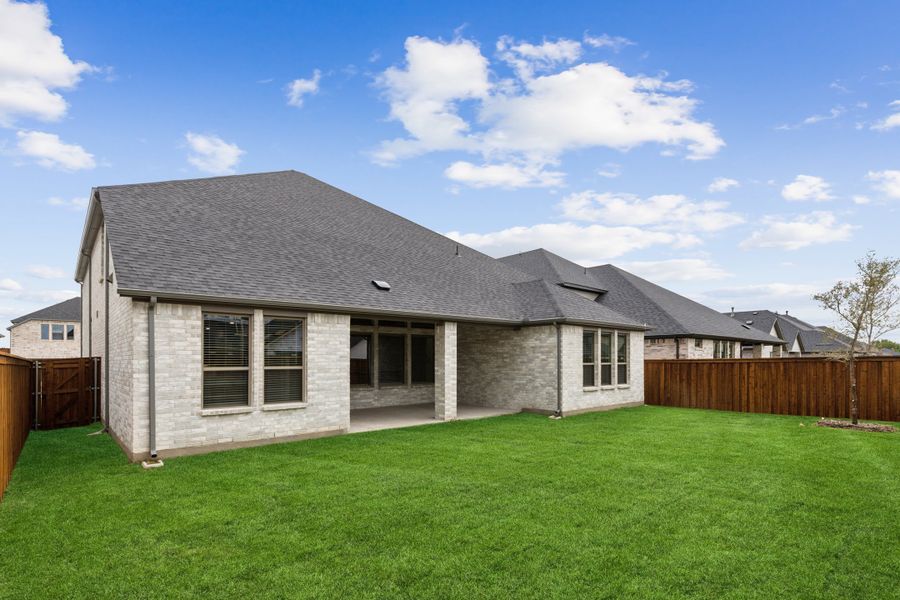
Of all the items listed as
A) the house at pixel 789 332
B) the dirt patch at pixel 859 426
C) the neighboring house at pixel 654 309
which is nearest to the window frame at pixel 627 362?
the neighboring house at pixel 654 309

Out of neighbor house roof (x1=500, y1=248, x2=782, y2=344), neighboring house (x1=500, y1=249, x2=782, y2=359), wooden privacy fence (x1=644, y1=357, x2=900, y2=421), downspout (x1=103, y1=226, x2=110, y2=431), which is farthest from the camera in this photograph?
neighbor house roof (x1=500, y1=248, x2=782, y2=344)

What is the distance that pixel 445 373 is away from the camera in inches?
530

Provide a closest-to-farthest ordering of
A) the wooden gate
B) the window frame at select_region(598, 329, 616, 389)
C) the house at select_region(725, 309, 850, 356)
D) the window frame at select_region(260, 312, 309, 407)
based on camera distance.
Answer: the window frame at select_region(260, 312, 309, 407) → the wooden gate → the window frame at select_region(598, 329, 616, 389) → the house at select_region(725, 309, 850, 356)

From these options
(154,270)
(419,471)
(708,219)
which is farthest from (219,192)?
(708,219)

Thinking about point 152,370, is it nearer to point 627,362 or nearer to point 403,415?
point 403,415

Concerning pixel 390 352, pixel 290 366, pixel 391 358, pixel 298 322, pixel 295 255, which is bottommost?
pixel 391 358

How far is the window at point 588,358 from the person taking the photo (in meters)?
15.4

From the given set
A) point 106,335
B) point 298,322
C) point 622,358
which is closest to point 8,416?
point 298,322

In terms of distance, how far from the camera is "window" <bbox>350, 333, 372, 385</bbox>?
1562cm

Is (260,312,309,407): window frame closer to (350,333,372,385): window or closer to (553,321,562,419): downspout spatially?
(350,333,372,385): window

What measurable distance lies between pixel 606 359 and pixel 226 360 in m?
11.8

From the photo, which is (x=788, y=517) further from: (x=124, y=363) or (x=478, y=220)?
(x=478, y=220)

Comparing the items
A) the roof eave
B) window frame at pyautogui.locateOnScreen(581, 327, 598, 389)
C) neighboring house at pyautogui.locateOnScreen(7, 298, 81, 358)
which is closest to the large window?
the roof eave

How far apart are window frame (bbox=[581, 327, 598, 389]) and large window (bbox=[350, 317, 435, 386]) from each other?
202 inches
